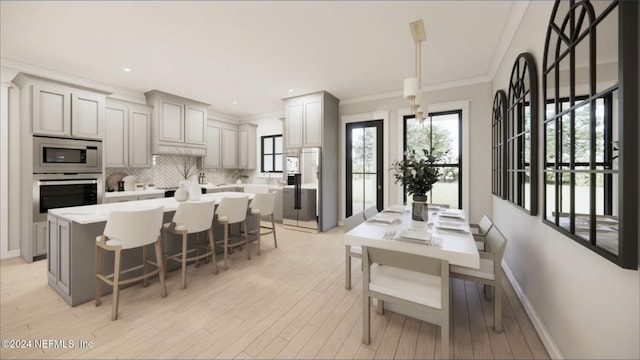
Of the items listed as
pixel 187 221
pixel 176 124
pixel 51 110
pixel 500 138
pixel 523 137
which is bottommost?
pixel 187 221

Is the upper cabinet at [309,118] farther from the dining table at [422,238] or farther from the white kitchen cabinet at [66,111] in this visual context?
the white kitchen cabinet at [66,111]

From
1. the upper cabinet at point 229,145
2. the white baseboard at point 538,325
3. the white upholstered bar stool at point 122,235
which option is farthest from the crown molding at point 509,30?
the upper cabinet at point 229,145

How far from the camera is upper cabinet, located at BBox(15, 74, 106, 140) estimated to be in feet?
10.9

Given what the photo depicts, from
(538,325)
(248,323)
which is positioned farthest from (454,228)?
(248,323)

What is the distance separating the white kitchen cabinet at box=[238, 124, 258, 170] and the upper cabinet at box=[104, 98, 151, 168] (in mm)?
2273

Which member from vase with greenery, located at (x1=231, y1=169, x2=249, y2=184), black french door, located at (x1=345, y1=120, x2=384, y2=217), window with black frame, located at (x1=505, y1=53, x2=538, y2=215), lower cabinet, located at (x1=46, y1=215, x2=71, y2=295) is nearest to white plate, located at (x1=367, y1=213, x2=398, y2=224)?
window with black frame, located at (x1=505, y1=53, x2=538, y2=215)

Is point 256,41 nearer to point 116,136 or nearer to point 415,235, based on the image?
point 415,235

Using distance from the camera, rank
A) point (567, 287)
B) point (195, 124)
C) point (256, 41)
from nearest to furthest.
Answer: point (567, 287) < point (256, 41) < point (195, 124)

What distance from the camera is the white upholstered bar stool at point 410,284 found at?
1485mm

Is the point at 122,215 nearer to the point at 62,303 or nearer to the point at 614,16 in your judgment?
the point at 62,303

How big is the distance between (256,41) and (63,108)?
3.07m

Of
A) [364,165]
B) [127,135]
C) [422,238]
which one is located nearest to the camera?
[422,238]

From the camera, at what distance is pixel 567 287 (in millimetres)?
1484

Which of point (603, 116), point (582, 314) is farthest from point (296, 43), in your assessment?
point (582, 314)
